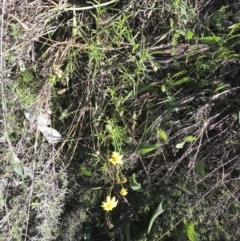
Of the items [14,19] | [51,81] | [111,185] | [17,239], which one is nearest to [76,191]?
[111,185]

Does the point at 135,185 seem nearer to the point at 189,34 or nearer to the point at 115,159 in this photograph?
the point at 115,159

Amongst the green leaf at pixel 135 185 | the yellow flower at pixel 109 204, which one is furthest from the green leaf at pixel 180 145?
the yellow flower at pixel 109 204

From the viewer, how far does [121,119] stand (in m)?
1.98

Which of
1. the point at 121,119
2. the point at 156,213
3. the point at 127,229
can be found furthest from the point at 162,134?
the point at 127,229

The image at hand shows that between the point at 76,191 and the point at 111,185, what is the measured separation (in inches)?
6.0

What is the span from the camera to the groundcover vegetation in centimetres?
190

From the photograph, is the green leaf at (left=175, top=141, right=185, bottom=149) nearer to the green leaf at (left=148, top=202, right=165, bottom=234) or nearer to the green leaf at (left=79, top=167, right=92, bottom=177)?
the green leaf at (left=148, top=202, right=165, bottom=234)

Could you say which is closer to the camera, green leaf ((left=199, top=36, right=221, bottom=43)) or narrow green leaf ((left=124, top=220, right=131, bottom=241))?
green leaf ((left=199, top=36, right=221, bottom=43))

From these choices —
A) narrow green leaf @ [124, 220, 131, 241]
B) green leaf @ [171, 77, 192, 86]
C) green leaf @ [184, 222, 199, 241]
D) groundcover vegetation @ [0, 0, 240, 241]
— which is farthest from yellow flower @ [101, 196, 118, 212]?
green leaf @ [171, 77, 192, 86]

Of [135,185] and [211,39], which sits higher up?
[211,39]

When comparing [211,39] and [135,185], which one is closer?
[211,39]

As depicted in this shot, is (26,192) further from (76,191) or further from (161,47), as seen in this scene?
(161,47)

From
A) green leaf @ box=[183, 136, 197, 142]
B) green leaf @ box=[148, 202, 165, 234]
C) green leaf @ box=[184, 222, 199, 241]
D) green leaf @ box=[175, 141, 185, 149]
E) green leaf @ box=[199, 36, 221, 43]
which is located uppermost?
green leaf @ box=[199, 36, 221, 43]

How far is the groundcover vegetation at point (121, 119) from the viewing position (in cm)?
190
